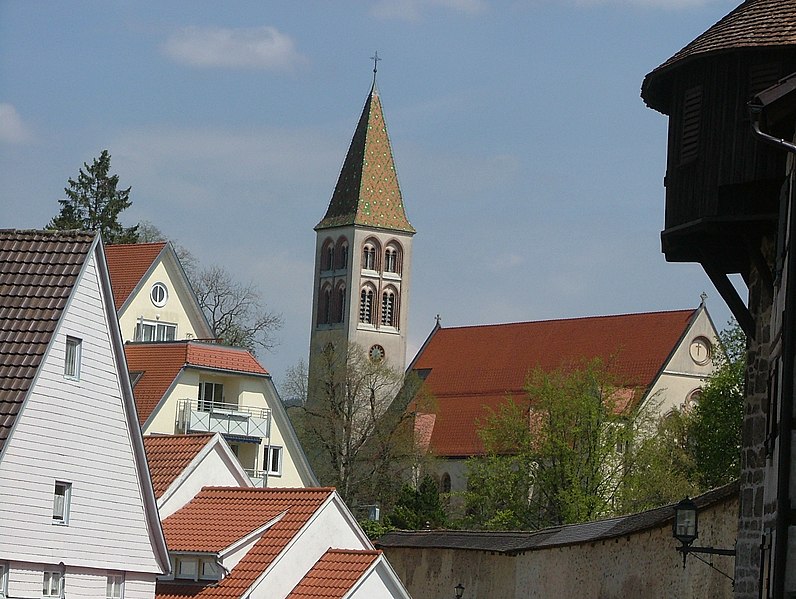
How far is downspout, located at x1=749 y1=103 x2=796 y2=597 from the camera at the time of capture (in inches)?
516

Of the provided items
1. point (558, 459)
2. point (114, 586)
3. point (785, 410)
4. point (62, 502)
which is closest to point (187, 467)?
point (114, 586)

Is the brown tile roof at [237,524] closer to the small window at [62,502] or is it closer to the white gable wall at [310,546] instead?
the white gable wall at [310,546]

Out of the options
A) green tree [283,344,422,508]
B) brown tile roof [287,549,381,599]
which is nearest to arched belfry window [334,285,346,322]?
green tree [283,344,422,508]

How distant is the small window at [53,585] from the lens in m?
19.7

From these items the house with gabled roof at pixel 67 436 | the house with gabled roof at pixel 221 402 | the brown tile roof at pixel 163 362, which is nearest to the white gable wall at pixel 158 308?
the brown tile roof at pixel 163 362

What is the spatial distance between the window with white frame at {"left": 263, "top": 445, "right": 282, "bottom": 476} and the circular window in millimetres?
5432

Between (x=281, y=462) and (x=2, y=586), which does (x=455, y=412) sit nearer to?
(x=281, y=462)

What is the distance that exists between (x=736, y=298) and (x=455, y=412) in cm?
7125

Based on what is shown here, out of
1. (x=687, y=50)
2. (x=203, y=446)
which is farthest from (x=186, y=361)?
(x=687, y=50)

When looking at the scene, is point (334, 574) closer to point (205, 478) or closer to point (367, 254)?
point (205, 478)

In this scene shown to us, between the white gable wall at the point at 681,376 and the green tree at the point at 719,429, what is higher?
the white gable wall at the point at 681,376

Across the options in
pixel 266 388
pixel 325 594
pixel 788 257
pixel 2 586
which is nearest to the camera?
pixel 788 257

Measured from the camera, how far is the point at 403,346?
376 ft

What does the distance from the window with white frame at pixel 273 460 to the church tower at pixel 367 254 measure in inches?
2486
